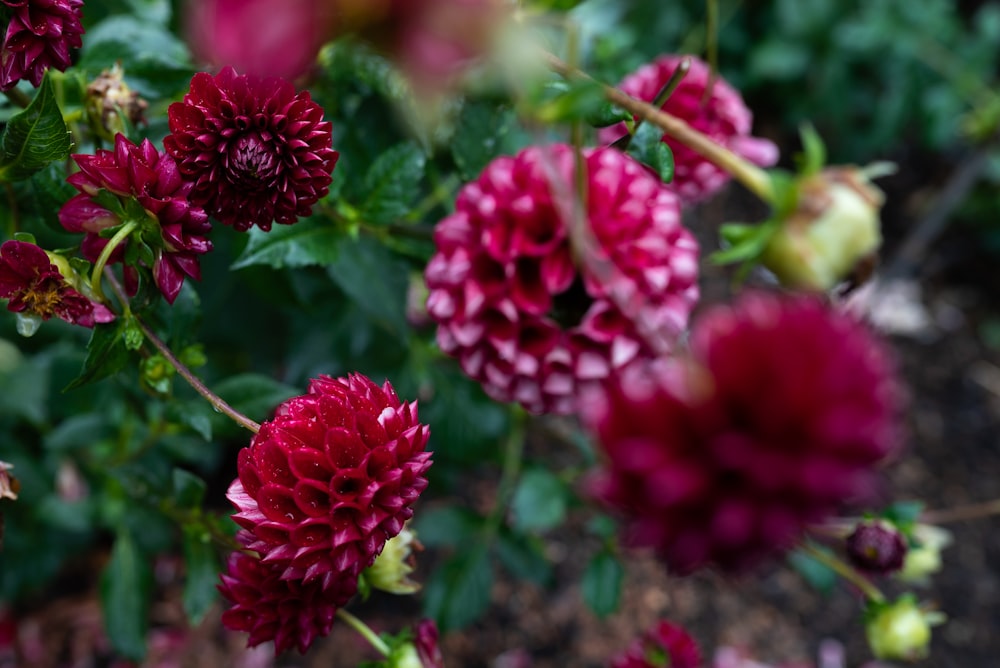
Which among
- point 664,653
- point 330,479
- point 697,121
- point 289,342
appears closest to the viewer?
point 330,479

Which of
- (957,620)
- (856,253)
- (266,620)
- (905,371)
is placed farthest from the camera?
(905,371)

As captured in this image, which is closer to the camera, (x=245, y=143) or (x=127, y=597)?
(x=245, y=143)

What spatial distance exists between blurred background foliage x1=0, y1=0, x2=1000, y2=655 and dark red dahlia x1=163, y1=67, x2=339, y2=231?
2.1 inches

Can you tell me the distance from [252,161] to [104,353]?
0.49ft

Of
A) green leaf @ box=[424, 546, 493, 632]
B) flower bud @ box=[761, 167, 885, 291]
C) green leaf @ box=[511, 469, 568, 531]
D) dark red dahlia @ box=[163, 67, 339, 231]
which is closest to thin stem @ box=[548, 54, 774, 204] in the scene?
flower bud @ box=[761, 167, 885, 291]

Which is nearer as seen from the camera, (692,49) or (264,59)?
(264,59)

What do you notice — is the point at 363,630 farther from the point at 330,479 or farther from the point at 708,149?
the point at 708,149

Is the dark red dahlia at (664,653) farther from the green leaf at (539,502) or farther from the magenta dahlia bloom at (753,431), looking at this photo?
the magenta dahlia bloom at (753,431)

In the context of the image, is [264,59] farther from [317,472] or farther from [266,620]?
[266,620]

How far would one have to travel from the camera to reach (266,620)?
1.63 ft

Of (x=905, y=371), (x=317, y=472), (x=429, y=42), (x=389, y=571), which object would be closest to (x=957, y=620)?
(x=905, y=371)

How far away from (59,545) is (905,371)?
1.53m

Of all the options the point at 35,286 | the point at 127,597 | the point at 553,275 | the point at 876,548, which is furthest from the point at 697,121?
the point at 127,597

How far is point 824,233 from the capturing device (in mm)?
370
